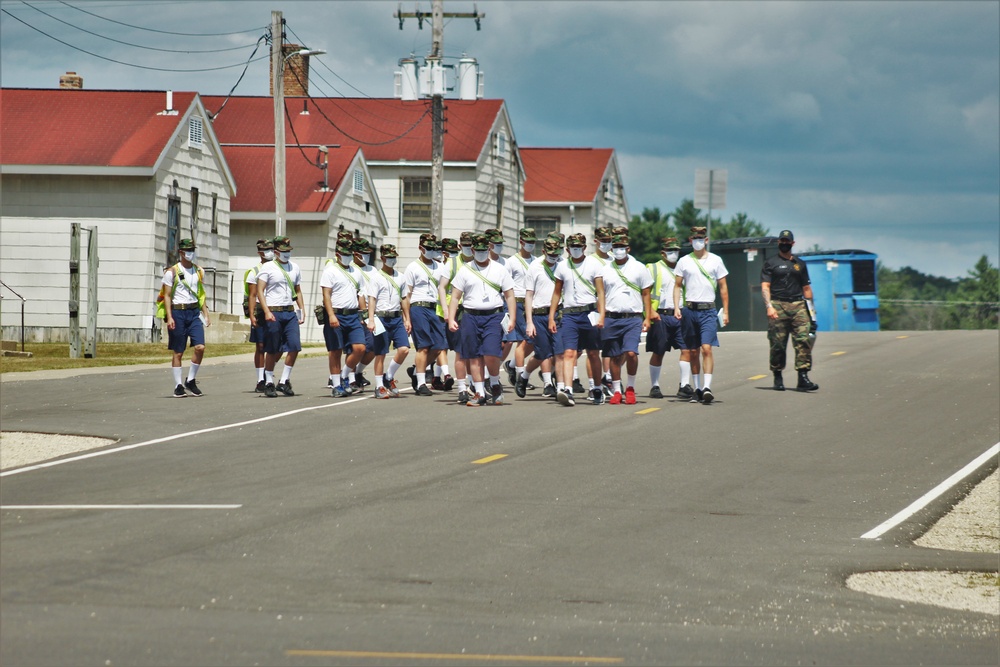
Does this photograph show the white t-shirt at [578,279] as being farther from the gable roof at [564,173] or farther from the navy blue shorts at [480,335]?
the gable roof at [564,173]

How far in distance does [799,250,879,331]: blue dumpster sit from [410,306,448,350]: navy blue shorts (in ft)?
84.7

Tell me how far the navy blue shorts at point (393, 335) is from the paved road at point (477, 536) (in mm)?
928

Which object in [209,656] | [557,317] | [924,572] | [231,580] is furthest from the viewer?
[557,317]

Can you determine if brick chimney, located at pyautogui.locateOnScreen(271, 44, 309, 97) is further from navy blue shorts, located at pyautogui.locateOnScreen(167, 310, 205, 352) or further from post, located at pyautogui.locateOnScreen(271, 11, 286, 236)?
navy blue shorts, located at pyautogui.locateOnScreen(167, 310, 205, 352)

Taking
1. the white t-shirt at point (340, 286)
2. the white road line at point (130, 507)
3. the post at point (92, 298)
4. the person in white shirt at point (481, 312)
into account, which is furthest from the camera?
the post at point (92, 298)

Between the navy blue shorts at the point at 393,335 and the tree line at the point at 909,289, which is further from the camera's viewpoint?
the tree line at the point at 909,289

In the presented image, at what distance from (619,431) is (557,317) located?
2.95 m

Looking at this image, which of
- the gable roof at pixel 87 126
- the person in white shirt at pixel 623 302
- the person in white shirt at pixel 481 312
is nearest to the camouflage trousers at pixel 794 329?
the person in white shirt at pixel 623 302

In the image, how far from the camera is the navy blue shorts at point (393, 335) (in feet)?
60.3

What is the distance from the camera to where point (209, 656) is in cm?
648

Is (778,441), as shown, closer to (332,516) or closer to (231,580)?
(332,516)

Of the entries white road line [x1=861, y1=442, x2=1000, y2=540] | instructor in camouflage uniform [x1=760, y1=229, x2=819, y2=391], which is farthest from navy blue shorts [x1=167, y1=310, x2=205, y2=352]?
white road line [x1=861, y1=442, x2=1000, y2=540]

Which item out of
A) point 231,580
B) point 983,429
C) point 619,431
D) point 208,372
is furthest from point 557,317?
point 231,580

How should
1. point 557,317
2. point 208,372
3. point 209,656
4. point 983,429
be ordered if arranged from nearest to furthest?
point 209,656, point 983,429, point 557,317, point 208,372
